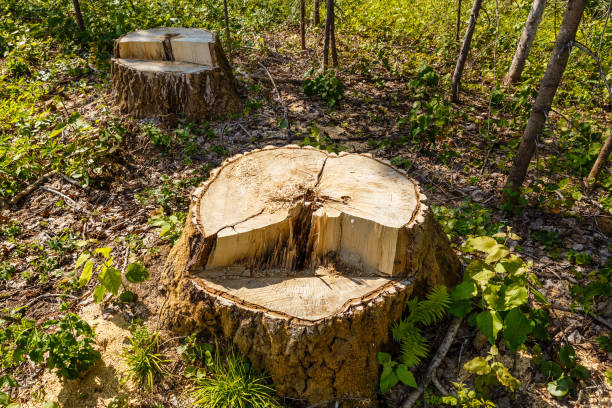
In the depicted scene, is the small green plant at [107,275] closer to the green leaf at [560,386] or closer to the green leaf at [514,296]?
the green leaf at [514,296]

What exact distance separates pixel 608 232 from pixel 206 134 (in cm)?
473

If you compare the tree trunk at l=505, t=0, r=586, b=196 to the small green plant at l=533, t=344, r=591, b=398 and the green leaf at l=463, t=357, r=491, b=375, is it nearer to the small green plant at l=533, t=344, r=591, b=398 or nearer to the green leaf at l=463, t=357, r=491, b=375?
the small green plant at l=533, t=344, r=591, b=398

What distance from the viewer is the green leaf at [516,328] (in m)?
2.43

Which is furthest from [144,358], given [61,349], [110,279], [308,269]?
[308,269]

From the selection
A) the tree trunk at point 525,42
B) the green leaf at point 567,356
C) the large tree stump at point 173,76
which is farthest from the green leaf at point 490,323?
the tree trunk at point 525,42

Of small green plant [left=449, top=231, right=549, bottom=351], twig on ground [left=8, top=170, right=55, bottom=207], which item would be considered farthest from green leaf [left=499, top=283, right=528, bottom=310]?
twig on ground [left=8, top=170, right=55, bottom=207]

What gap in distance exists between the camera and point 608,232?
11.7ft

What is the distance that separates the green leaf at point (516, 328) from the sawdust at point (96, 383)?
105 inches

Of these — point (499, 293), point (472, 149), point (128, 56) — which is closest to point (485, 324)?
point (499, 293)

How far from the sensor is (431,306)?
104 inches

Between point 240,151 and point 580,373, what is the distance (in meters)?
4.07

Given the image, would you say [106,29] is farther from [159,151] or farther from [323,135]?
[323,135]

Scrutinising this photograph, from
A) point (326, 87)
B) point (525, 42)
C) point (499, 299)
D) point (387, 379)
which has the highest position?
point (525, 42)

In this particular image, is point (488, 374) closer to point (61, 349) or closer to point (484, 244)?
point (484, 244)
